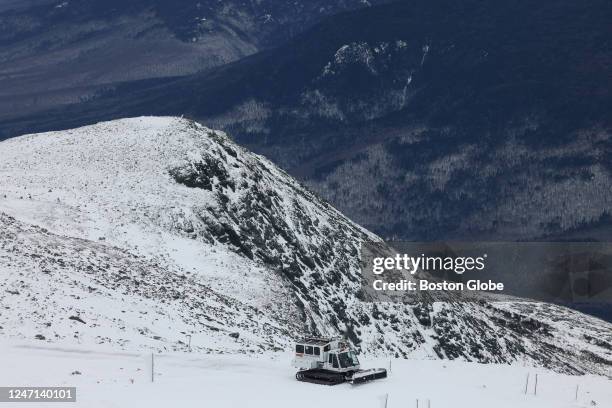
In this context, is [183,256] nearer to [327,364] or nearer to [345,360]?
[345,360]

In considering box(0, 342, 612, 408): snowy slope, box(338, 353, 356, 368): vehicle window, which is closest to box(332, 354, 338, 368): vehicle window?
box(338, 353, 356, 368): vehicle window

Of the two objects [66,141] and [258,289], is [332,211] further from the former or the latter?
[258,289]

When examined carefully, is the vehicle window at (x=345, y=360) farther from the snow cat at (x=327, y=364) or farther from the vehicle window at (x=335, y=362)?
the vehicle window at (x=335, y=362)

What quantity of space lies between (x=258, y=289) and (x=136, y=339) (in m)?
23.7

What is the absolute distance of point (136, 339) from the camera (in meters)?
49.2

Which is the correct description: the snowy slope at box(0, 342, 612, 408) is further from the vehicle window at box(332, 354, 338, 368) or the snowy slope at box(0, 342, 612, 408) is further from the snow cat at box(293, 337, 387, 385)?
the vehicle window at box(332, 354, 338, 368)

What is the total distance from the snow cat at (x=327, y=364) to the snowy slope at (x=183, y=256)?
6803 millimetres

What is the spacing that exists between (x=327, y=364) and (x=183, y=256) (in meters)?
28.1

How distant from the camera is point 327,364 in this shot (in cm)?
4569

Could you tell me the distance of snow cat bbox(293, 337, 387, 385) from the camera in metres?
45.4

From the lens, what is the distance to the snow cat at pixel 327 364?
45375 millimetres

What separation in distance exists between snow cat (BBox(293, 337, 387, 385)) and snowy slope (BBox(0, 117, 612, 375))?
680 cm

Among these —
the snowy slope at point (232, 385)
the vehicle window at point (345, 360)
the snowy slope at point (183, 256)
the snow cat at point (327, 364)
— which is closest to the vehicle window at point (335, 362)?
the snow cat at point (327, 364)

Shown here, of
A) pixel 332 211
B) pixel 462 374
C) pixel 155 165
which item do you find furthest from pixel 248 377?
pixel 332 211
